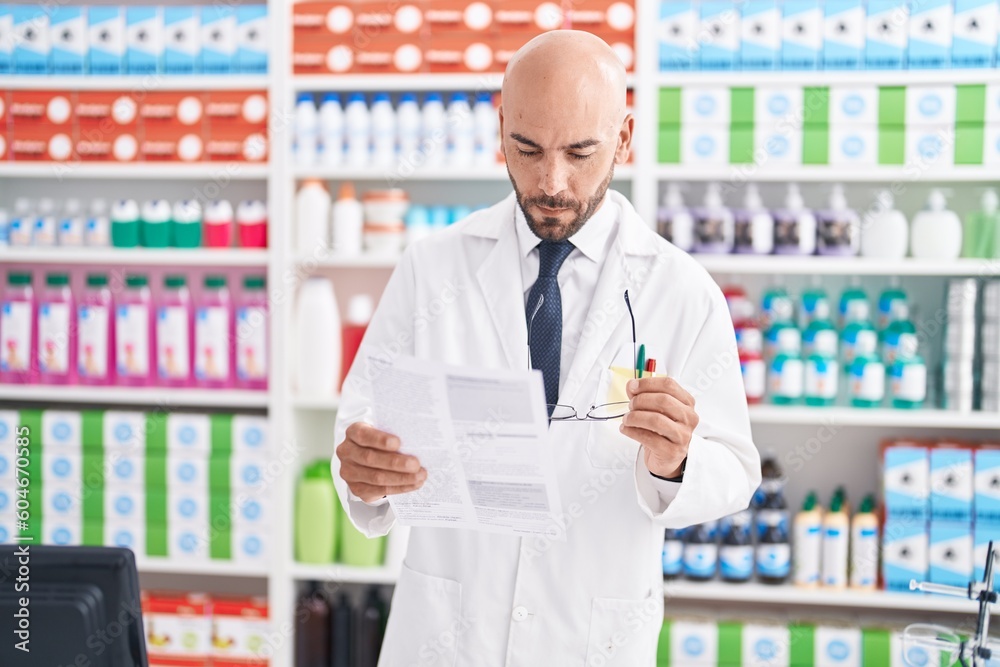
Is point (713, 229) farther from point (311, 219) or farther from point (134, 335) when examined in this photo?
point (134, 335)

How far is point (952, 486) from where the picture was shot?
2.88 meters

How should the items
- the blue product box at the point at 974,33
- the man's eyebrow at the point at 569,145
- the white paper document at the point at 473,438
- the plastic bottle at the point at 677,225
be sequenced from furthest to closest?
the plastic bottle at the point at 677,225
the blue product box at the point at 974,33
the man's eyebrow at the point at 569,145
the white paper document at the point at 473,438

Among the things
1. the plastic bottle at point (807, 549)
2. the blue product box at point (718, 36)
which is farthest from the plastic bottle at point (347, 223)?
the plastic bottle at point (807, 549)

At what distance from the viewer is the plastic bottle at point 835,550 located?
9.71 ft

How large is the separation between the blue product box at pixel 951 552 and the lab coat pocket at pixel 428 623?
6.08 feet

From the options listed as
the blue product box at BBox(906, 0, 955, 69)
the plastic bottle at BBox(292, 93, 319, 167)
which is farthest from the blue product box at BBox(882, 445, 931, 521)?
the plastic bottle at BBox(292, 93, 319, 167)

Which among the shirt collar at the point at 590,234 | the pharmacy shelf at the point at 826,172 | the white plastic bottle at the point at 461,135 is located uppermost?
the white plastic bottle at the point at 461,135

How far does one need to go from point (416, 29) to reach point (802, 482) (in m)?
1.95

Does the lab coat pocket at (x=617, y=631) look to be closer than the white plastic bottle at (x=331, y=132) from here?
Yes

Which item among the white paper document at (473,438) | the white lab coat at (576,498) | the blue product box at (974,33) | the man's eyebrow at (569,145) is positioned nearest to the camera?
the white paper document at (473,438)

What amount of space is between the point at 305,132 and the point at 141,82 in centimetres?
59

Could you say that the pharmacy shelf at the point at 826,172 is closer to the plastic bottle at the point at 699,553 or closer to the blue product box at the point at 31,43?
the plastic bottle at the point at 699,553

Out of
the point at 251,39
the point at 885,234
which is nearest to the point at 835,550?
the point at 885,234

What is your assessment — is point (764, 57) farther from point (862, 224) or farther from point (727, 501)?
point (727, 501)
